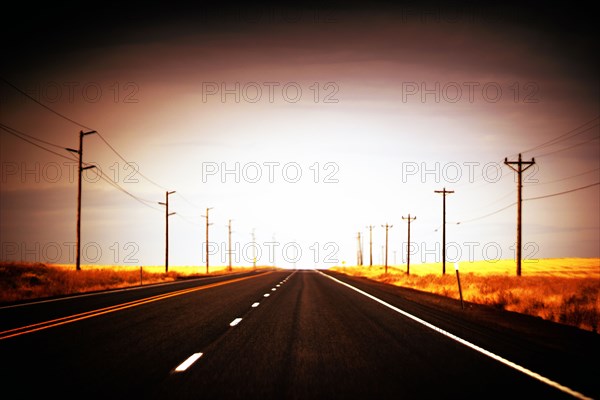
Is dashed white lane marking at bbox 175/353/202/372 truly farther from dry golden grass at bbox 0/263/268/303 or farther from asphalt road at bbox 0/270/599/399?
dry golden grass at bbox 0/263/268/303

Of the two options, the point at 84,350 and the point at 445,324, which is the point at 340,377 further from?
the point at 445,324

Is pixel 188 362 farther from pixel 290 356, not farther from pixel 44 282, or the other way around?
pixel 44 282

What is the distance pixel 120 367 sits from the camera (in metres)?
7.19

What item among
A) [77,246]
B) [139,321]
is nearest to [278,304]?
[139,321]

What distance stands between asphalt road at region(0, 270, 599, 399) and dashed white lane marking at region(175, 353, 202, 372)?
15 mm

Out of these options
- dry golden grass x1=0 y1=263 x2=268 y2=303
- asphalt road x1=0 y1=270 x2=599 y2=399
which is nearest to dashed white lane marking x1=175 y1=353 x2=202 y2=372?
asphalt road x1=0 y1=270 x2=599 y2=399

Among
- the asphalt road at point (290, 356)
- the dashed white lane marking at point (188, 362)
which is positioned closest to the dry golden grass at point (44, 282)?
the asphalt road at point (290, 356)

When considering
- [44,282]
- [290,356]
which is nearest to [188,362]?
[290,356]

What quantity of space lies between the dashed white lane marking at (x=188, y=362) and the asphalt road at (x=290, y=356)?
0.6 inches

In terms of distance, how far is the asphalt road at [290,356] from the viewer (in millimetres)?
6051

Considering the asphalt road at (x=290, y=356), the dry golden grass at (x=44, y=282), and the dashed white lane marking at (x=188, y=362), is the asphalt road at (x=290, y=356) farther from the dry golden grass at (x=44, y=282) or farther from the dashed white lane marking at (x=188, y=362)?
the dry golden grass at (x=44, y=282)

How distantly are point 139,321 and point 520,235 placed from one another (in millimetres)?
30006

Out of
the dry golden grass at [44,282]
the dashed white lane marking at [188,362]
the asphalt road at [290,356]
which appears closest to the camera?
the asphalt road at [290,356]

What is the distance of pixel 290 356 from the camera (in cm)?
824
